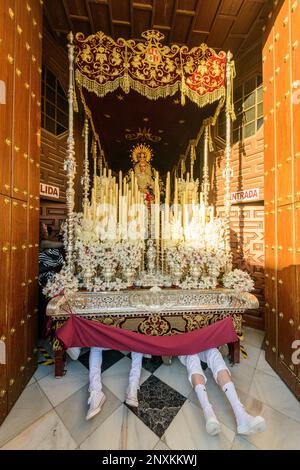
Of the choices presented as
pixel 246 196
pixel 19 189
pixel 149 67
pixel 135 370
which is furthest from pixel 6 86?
pixel 246 196

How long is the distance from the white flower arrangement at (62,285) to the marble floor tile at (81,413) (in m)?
1.12

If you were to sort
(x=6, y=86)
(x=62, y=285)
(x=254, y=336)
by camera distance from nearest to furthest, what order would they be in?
1. (x=6, y=86)
2. (x=62, y=285)
3. (x=254, y=336)

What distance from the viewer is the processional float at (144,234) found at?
2484 mm

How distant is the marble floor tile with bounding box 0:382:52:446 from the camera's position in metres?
1.72

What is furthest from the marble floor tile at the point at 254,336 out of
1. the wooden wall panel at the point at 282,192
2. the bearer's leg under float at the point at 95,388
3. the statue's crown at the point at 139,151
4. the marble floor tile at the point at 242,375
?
the statue's crown at the point at 139,151

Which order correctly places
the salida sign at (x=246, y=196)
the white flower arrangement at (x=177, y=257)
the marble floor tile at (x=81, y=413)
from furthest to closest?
the salida sign at (x=246, y=196)
the white flower arrangement at (x=177, y=257)
the marble floor tile at (x=81, y=413)

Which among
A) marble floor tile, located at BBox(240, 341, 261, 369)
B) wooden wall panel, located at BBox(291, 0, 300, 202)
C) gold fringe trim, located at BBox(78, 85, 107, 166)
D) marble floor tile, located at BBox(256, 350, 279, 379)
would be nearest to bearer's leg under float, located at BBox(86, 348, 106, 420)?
marble floor tile, located at BBox(240, 341, 261, 369)

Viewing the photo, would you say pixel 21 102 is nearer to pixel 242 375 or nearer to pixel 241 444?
pixel 241 444

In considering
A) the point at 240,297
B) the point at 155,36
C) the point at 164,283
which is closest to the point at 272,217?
the point at 240,297

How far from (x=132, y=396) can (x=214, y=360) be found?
1.00m

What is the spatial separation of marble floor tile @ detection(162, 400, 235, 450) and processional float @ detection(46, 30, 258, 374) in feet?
2.93

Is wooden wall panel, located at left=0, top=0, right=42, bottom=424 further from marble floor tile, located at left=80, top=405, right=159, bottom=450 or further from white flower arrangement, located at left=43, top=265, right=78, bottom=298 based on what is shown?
marble floor tile, located at left=80, top=405, right=159, bottom=450

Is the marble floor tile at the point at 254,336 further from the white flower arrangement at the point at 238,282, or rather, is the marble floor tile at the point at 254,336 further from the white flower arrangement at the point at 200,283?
the white flower arrangement at the point at 200,283

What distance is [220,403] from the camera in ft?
6.52
